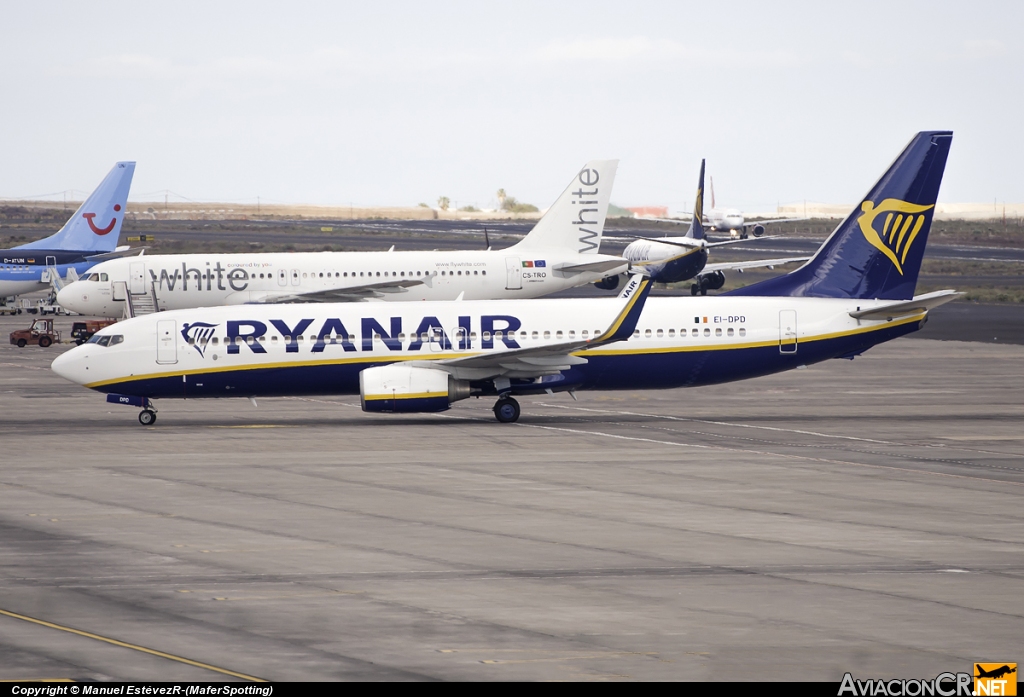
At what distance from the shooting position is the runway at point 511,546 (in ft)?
54.2

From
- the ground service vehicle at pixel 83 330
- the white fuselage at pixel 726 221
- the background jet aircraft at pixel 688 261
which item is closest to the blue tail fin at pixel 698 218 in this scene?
the background jet aircraft at pixel 688 261

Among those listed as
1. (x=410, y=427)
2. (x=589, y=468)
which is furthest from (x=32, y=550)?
(x=410, y=427)

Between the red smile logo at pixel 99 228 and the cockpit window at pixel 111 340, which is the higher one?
the red smile logo at pixel 99 228

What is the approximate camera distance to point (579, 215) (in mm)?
68625

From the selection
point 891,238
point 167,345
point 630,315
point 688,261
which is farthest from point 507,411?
point 688,261

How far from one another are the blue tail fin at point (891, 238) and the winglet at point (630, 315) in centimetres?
617

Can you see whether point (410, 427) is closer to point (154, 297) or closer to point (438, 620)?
point (438, 620)

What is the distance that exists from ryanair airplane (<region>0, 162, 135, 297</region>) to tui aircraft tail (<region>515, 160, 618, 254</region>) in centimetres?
3223

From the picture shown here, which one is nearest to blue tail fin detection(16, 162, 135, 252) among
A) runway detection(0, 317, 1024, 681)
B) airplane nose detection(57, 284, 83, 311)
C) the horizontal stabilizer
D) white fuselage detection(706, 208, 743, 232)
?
airplane nose detection(57, 284, 83, 311)

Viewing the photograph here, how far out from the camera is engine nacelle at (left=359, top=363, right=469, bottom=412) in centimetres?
3844

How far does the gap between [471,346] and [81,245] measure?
178 feet

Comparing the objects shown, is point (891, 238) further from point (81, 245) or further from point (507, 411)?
point (81, 245)

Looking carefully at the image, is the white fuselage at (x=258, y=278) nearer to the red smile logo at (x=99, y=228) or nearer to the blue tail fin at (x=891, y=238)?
the red smile logo at (x=99, y=228)

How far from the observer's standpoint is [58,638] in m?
17.0
